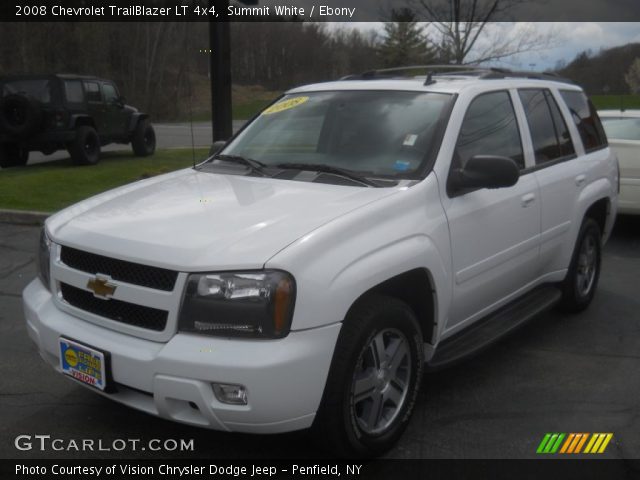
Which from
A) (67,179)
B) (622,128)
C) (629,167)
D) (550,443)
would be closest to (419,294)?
(550,443)

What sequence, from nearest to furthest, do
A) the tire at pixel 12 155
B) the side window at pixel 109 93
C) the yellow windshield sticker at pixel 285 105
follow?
the yellow windshield sticker at pixel 285 105 < the tire at pixel 12 155 < the side window at pixel 109 93

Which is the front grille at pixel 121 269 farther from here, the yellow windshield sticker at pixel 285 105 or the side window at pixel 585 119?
the side window at pixel 585 119

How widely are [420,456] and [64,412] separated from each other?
6.24 ft

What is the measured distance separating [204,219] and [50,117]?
11.9 metres

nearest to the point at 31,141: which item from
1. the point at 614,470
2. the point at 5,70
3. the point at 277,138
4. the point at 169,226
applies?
the point at 277,138

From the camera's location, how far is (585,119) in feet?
18.8

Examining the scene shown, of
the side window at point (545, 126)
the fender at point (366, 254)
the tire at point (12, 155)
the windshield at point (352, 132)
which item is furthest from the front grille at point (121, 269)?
the tire at point (12, 155)

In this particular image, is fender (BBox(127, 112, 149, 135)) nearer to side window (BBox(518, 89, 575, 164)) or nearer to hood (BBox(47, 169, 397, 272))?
side window (BBox(518, 89, 575, 164))

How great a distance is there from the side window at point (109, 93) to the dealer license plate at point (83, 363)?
13658 mm

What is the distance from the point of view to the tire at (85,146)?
46.1 ft

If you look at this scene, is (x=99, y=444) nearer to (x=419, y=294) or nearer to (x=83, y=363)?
(x=83, y=363)

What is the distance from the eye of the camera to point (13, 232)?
8.52 meters

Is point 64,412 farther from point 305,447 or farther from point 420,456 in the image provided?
point 420,456

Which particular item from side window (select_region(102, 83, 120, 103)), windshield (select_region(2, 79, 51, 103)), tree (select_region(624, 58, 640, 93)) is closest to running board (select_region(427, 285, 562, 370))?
windshield (select_region(2, 79, 51, 103))
